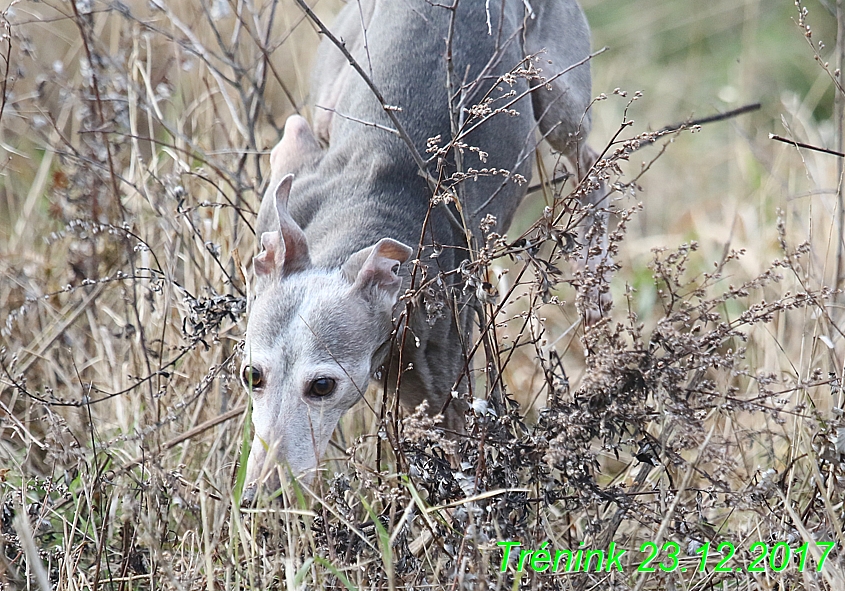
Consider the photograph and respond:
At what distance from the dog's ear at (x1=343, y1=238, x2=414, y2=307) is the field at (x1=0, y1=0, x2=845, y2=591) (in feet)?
1.13

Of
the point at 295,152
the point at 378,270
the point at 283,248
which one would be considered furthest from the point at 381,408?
the point at 295,152

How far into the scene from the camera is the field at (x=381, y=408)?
2650 mm

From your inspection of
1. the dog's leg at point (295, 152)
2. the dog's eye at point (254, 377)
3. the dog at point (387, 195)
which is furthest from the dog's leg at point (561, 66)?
the dog's eye at point (254, 377)

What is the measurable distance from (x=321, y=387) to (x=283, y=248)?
0.45 m

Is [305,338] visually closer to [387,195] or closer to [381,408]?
[381,408]

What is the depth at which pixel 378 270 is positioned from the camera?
3115 mm

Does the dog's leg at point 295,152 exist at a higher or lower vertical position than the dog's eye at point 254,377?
higher

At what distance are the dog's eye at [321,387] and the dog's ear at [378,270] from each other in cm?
31

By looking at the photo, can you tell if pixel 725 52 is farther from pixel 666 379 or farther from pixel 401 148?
pixel 666 379

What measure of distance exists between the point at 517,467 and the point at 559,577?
12.7 inches

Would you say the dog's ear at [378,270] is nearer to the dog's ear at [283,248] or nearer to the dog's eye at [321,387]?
the dog's ear at [283,248]

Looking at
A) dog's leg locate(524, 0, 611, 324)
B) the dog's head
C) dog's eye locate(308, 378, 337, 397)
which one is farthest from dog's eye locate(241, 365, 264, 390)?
dog's leg locate(524, 0, 611, 324)

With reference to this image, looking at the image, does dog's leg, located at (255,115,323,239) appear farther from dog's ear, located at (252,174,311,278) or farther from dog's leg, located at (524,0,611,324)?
dog's leg, located at (524,0,611,324)

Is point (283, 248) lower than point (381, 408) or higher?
higher
